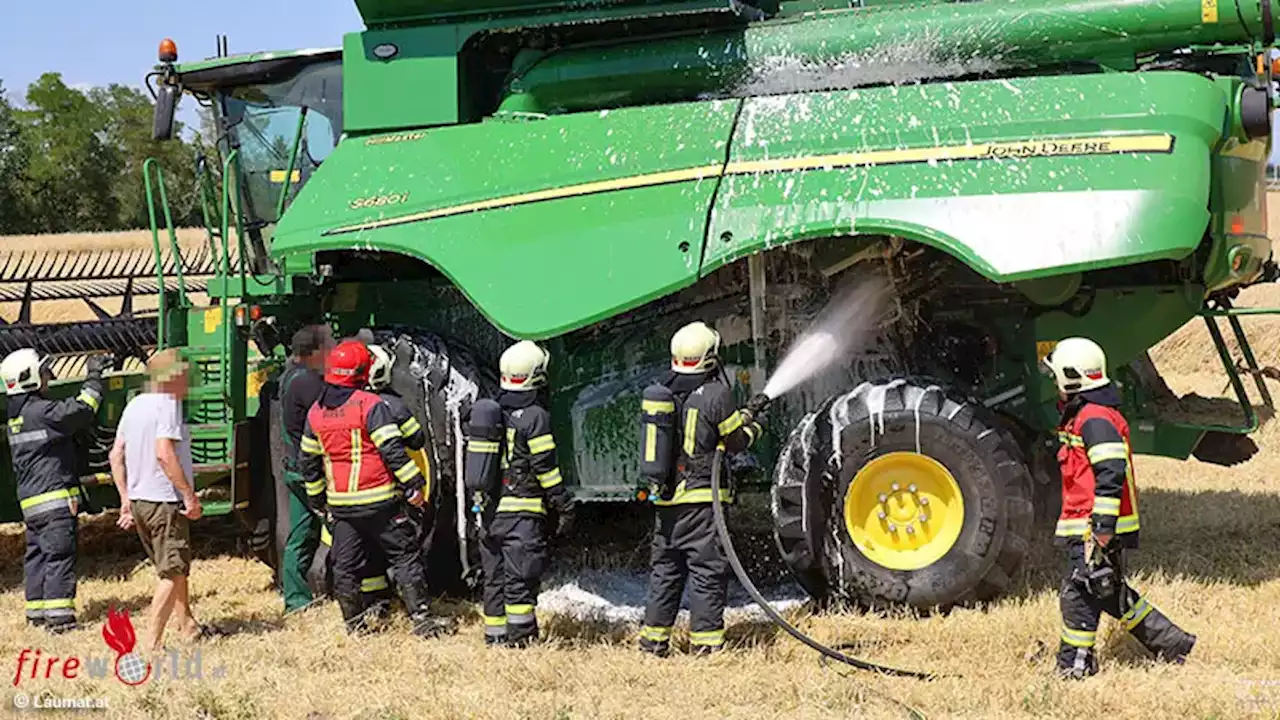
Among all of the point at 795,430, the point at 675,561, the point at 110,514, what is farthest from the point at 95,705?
the point at 110,514

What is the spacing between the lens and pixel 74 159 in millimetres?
49969

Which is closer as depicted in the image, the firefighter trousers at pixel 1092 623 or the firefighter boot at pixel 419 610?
the firefighter trousers at pixel 1092 623

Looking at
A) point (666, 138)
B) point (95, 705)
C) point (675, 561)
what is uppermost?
point (666, 138)

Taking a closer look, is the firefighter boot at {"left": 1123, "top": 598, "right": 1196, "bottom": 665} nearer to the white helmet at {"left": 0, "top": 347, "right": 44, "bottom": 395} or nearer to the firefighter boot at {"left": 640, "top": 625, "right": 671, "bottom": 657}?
the firefighter boot at {"left": 640, "top": 625, "right": 671, "bottom": 657}

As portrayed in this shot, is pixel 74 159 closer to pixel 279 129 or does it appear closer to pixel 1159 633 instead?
pixel 279 129

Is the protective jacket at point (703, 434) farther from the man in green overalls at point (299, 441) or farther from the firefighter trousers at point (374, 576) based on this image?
the man in green overalls at point (299, 441)

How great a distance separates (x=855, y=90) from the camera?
6.40 metres

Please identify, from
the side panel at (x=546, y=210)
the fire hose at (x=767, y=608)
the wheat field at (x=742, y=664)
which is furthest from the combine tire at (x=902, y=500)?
the side panel at (x=546, y=210)

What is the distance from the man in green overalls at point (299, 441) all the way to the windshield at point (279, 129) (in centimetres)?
150

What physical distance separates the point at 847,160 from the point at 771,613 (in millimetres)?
1995

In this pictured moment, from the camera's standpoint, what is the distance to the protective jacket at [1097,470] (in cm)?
518

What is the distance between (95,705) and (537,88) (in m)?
3.67

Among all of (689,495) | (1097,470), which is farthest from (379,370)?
(1097,470)

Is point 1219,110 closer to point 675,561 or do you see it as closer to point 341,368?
point 675,561
